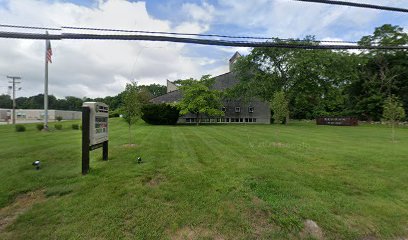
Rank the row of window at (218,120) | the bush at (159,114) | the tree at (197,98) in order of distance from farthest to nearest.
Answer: the row of window at (218,120) < the tree at (197,98) < the bush at (159,114)

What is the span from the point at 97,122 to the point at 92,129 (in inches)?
18.7

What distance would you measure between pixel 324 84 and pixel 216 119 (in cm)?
1676

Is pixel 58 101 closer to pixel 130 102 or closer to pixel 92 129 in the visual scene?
pixel 130 102

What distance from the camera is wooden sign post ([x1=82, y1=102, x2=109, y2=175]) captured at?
646 centimetres

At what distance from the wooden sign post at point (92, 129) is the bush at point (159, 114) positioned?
900 inches

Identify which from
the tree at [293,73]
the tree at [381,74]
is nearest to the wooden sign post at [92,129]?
the tree at [293,73]

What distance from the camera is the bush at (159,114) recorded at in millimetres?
30891

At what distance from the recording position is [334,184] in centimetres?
615

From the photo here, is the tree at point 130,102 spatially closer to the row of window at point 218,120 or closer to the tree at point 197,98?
the tree at point 197,98

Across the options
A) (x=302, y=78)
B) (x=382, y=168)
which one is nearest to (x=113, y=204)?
(x=382, y=168)

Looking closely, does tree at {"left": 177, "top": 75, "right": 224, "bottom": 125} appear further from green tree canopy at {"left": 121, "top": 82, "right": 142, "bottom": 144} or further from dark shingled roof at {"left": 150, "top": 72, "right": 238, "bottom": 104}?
green tree canopy at {"left": 121, "top": 82, "right": 142, "bottom": 144}

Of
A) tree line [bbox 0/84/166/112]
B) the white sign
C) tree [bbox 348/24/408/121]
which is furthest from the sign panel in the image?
tree line [bbox 0/84/166/112]

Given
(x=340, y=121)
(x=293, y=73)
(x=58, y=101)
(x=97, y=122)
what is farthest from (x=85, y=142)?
(x=58, y=101)

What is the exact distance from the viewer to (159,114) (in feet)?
102
